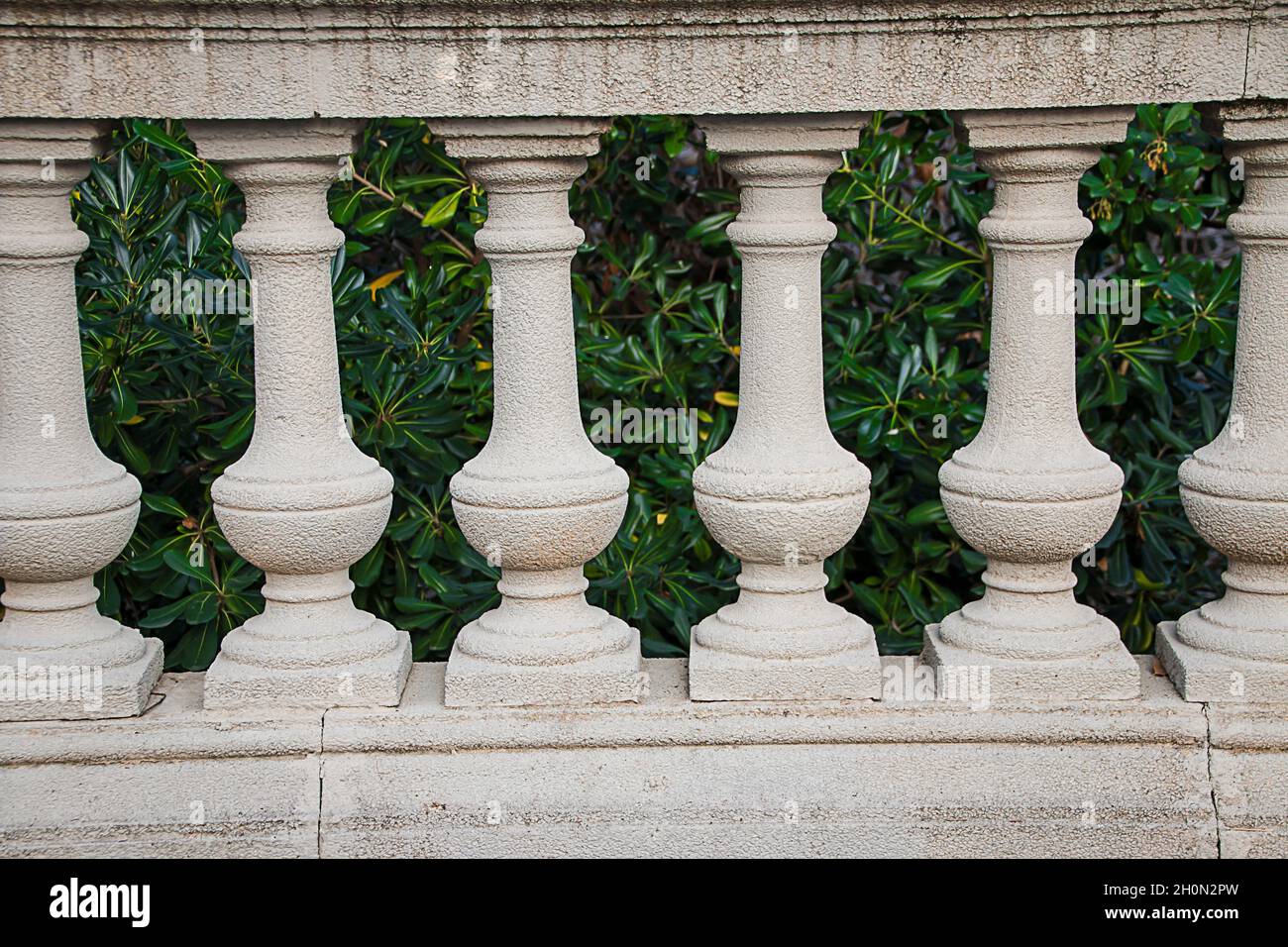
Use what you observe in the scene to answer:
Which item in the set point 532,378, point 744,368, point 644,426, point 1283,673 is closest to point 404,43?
point 532,378

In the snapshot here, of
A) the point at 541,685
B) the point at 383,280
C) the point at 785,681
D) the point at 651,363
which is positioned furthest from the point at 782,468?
the point at 383,280

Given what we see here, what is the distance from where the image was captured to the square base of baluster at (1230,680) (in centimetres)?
249

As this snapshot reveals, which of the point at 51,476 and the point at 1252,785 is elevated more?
the point at 51,476

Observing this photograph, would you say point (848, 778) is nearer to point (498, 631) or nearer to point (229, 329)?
point (498, 631)

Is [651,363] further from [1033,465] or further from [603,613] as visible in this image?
[1033,465]

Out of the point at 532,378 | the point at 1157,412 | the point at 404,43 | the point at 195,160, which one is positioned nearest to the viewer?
the point at 404,43

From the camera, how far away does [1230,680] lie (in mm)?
2502

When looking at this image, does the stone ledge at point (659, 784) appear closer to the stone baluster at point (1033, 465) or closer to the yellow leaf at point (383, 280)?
the stone baluster at point (1033, 465)

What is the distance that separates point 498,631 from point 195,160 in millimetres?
1332

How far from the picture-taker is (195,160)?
128 inches

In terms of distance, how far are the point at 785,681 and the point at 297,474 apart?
0.81 metres

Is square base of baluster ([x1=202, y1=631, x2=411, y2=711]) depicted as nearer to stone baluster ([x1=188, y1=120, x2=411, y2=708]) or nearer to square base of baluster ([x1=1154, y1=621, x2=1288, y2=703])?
stone baluster ([x1=188, y1=120, x2=411, y2=708])

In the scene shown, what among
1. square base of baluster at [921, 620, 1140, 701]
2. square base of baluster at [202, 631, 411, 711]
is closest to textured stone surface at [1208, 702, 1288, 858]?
square base of baluster at [921, 620, 1140, 701]

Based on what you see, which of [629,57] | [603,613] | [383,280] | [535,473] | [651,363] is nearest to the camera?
[629,57]
